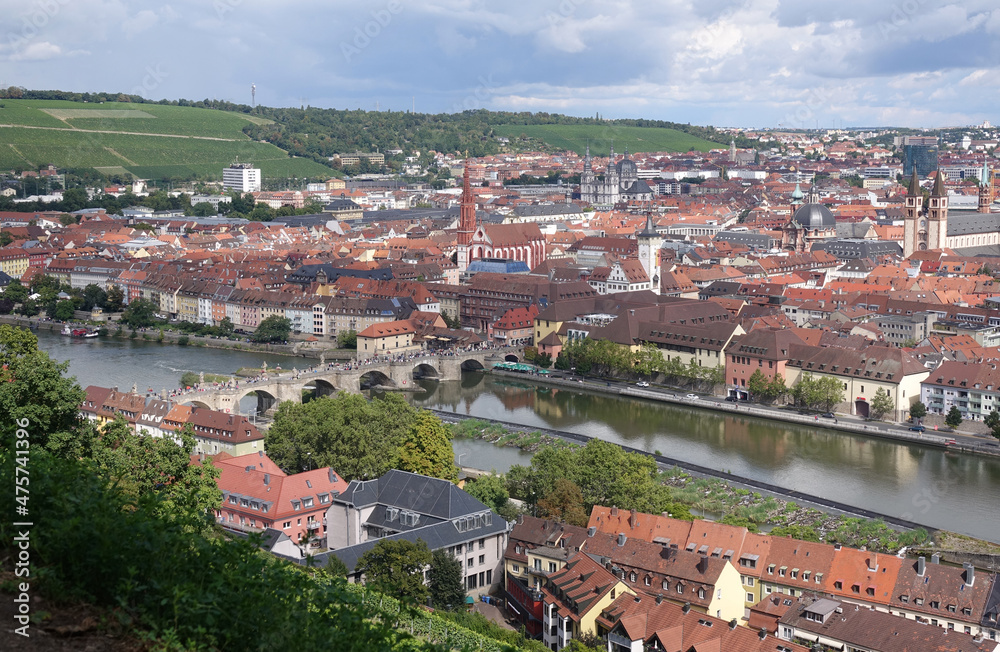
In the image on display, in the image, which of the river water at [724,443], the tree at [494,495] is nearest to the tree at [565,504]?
the tree at [494,495]

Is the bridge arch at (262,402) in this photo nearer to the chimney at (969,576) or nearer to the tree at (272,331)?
the tree at (272,331)

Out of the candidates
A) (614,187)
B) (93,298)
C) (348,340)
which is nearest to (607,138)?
(614,187)

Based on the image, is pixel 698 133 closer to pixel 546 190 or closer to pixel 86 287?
pixel 546 190

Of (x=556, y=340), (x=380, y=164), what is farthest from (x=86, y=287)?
(x=380, y=164)

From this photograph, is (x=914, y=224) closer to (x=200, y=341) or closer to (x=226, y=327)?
(x=226, y=327)

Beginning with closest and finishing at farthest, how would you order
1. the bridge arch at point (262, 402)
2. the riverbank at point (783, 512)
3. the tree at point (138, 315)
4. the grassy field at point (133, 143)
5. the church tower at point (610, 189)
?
the riverbank at point (783, 512), the bridge arch at point (262, 402), the tree at point (138, 315), the grassy field at point (133, 143), the church tower at point (610, 189)

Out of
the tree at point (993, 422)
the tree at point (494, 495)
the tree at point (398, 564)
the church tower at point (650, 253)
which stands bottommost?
the tree at point (993, 422)

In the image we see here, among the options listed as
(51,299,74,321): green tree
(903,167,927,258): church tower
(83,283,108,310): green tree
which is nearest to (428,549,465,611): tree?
(51,299,74,321): green tree
